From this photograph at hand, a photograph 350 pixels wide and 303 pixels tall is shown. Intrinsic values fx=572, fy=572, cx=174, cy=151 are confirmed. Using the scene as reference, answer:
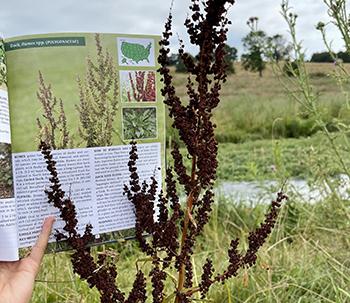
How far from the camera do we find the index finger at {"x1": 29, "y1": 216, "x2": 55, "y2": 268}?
1.24m

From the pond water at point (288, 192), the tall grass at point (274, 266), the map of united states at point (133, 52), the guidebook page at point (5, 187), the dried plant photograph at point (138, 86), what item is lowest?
the tall grass at point (274, 266)

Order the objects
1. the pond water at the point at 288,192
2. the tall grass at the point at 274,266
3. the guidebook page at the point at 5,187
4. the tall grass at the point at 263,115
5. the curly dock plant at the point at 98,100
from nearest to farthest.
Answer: the guidebook page at the point at 5,187 < the curly dock plant at the point at 98,100 < the tall grass at the point at 274,266 < the pond water at the point at 288,192 < the tall grass at the point at 263,115

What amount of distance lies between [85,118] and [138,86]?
0.51ft

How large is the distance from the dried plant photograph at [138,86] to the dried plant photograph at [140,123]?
3 cm

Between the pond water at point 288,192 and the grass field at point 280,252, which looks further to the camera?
the pond water at point 288,192

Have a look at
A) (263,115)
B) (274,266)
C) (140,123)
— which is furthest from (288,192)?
(263,115)

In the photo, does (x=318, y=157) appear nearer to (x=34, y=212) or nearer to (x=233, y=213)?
(x=233, y=213)

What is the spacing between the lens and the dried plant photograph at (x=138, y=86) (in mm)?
1329

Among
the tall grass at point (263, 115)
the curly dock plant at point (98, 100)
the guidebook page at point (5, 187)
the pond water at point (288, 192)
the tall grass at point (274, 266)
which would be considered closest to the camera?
the guidebook page at point (5, 187)

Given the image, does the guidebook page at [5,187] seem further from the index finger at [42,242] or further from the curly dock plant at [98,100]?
the curly dock plant at [98,100]

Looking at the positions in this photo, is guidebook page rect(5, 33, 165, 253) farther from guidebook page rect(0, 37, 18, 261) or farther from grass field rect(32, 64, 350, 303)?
grass field rect(32, 64, 350, 303)

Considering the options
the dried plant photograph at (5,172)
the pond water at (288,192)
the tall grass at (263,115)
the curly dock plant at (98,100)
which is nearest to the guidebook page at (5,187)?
the dried plant photograph at (5,172)

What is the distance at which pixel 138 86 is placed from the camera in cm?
135

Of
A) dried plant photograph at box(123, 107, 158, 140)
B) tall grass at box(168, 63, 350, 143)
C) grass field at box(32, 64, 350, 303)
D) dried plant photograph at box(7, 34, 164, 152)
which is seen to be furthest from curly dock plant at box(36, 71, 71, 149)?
tall grass at box(168, 63, 350, 143)
